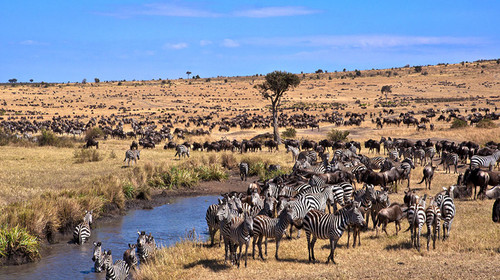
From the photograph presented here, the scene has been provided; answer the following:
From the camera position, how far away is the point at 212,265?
14.2 m

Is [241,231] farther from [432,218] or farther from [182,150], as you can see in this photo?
[182,150]

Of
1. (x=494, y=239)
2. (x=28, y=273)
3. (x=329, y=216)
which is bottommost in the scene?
(x=28, y=273)

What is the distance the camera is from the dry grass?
1263 centimetres

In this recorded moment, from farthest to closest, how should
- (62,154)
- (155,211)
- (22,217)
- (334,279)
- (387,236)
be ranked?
(62,154) → (155,211) → (22,217) → (387,236) → (334,279)

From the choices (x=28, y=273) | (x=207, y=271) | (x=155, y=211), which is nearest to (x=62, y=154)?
(x=155, y=211)

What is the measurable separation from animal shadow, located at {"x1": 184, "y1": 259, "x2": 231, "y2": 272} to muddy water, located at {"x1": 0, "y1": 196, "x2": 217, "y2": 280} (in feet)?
7.50

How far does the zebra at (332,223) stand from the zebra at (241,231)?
177 centimetres

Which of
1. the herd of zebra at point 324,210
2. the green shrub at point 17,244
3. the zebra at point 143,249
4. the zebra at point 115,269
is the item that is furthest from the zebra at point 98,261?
the herd of zebra at point 324,210

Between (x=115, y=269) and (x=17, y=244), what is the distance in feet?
15.2

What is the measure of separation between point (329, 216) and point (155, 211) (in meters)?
12.4

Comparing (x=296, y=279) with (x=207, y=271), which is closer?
(x=296, y=279)

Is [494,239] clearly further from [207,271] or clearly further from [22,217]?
[22,217]

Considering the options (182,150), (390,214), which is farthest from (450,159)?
(182,150)

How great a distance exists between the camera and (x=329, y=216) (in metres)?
13.7
